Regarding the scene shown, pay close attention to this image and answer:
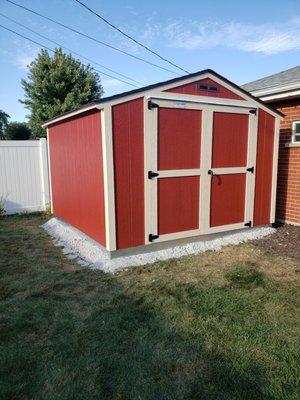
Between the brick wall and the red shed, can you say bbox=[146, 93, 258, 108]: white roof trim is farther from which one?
the brick wall

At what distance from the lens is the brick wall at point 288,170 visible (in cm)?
671

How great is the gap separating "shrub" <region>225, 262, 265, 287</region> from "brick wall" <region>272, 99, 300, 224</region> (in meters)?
2.87

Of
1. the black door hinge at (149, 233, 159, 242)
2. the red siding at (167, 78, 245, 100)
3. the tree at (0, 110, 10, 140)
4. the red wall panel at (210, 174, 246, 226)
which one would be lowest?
the black door hinge at (149, 233, 159, 242)

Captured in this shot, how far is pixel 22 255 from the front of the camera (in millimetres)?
5270

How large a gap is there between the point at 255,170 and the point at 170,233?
7.22ft

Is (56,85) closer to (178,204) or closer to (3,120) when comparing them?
(3,120)

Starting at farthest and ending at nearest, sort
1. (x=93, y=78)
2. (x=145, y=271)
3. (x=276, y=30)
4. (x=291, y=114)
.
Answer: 1. (x=93, y=78)
2. (x=276, y=30)
3. (x=291, y=114)
4. (x=145, y=271)

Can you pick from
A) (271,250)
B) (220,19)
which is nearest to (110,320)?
(271,250)

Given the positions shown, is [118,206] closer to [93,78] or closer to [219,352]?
[219,352]

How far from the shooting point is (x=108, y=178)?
4.65m

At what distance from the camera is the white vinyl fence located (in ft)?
27.1

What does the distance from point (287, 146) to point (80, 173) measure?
14.5 ft

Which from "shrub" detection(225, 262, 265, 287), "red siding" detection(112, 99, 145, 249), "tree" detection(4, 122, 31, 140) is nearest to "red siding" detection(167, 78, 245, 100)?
"red siding" detection(112, 99, 145, 249)

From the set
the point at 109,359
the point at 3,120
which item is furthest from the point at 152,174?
the point at 3,120
